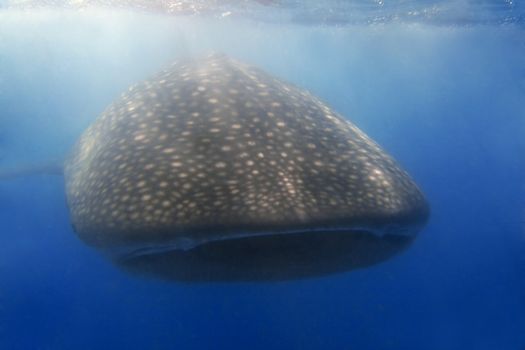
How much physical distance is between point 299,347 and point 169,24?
610 inches

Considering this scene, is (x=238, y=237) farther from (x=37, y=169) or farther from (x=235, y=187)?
(x=37, y=169)

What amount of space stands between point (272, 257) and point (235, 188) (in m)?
1.05

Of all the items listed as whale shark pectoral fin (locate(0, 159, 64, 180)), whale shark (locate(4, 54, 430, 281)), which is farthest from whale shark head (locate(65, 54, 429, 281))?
whale shark pectoral fin (locate(0, 159, 64, 180))

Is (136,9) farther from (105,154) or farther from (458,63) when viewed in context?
(458,63)

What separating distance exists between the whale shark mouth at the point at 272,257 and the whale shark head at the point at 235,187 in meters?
0.01

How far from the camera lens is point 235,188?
114 inches

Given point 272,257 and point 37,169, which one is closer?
point 272,257

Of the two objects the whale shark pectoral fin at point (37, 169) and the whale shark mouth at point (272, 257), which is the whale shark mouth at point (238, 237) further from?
the whale shark pectoral fin at point (37, 169)

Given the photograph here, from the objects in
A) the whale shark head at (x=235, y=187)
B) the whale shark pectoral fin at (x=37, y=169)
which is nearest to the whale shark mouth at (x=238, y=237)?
the whale shark head at (x=235, y=187)

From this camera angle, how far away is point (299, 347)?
924cm

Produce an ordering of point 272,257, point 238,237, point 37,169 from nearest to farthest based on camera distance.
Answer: point 238,237, point 272,257, point 37,169

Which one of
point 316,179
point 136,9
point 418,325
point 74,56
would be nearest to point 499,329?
point 418,325

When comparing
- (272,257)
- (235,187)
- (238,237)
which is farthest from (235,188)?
(272,257)

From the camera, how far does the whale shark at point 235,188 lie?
2.83 meters
